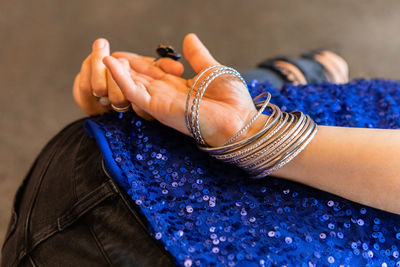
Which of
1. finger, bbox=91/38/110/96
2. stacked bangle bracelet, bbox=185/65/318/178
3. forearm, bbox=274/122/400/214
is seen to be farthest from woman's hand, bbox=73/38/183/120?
forearm, bbox=274/122/400/214

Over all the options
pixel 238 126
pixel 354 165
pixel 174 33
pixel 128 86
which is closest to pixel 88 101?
pixel 128 86

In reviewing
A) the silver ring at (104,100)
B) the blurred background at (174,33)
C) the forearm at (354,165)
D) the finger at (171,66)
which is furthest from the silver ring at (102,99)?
the blurred background at (174,33)

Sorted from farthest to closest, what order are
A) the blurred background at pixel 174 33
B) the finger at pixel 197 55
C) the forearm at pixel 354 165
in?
1. the blurred background at pixel 174 33
2. the finger at pixel 197 55
3. the forearm at pixel 354 165

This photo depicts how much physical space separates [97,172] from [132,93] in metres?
0.12

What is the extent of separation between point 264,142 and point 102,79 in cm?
28

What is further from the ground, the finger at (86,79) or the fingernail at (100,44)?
the fingernail at (100,44)

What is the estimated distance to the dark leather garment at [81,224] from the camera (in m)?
0.42

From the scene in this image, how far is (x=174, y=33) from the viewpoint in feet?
3.93

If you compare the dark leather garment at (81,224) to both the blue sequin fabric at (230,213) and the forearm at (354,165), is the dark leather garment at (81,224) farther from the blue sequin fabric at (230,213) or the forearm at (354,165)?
the forearm at (354,165)

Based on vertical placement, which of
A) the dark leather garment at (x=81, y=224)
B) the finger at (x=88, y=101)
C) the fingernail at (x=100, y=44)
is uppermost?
the fingernail at (x=100, y=44)

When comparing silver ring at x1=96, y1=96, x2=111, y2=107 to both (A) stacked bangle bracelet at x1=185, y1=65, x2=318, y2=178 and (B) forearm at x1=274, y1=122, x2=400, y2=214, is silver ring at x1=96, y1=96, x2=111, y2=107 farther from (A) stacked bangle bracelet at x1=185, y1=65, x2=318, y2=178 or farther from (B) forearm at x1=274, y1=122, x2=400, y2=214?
(B) forearm at x1=274, y1=122, x2=400, y2=214

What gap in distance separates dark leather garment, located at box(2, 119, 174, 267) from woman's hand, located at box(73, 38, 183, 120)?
0.08 m

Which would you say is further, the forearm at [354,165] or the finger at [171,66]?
the finger at [171,66]

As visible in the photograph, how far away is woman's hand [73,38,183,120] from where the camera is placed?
19.8 inches
